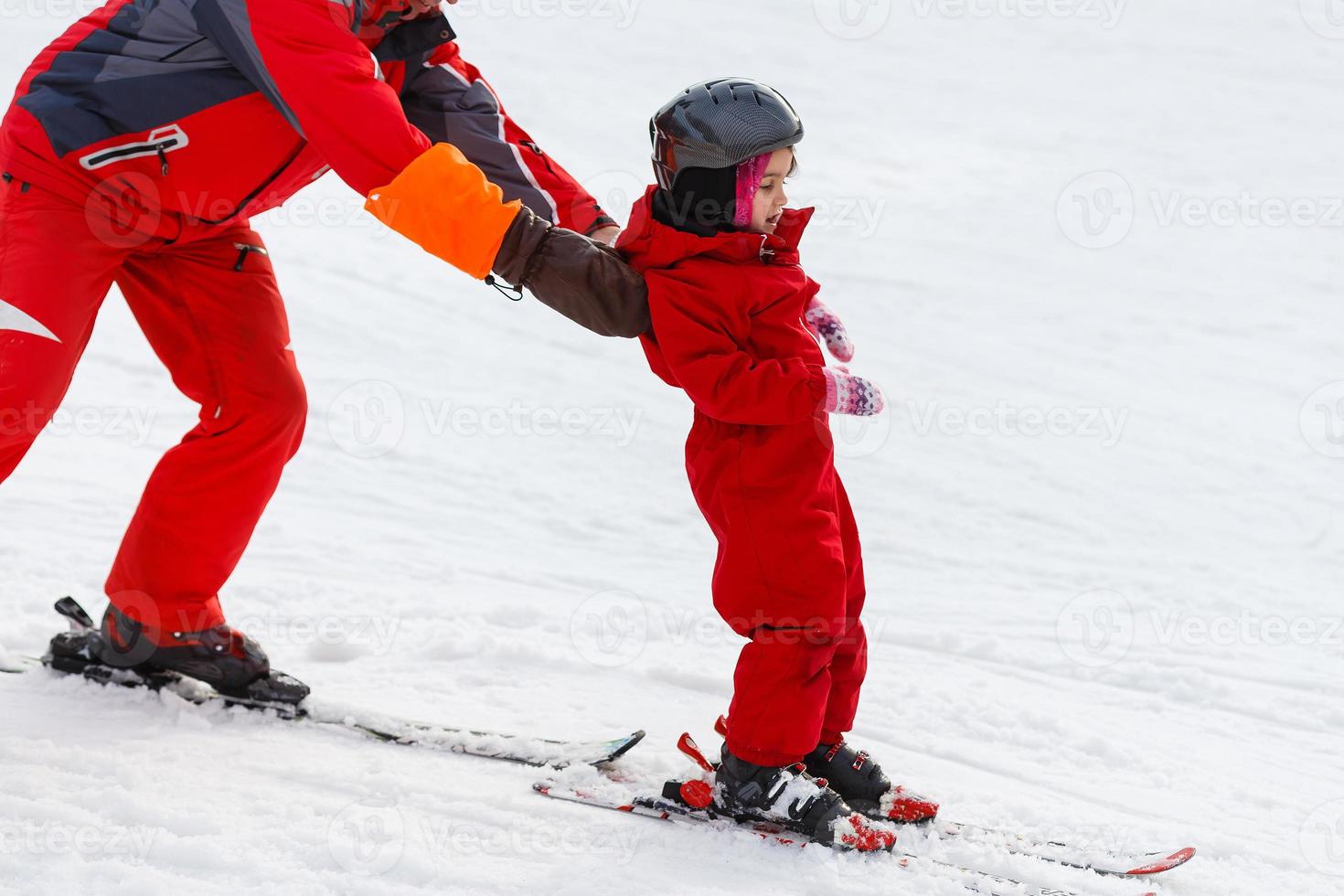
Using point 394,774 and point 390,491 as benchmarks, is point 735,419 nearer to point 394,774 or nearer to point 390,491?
point 394,774

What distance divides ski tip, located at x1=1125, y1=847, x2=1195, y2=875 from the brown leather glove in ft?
5.55

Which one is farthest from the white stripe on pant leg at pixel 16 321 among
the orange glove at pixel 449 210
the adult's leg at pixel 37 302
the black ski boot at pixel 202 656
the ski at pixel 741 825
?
the ski at pixel 741 825

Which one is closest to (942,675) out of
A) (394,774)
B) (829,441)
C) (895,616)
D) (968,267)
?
(895,616)

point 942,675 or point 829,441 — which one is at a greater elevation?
point 829,441

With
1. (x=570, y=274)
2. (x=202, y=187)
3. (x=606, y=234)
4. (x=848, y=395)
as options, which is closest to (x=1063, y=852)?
(x=848, y=395)

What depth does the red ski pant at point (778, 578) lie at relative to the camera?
2.83 metres

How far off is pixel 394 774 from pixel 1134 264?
29.8 feet

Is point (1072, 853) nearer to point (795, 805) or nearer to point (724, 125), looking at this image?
point (795, 805)

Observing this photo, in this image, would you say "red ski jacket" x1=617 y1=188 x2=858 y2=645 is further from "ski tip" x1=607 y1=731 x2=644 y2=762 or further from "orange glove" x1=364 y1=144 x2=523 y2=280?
"ski tip" x1=607 y1=731 x2=644 y2=762

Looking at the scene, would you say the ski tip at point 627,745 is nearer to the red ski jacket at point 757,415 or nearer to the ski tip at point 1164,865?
the red ski jacket at point 757,415

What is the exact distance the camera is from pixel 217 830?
2709mm

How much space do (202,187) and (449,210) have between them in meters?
0.80

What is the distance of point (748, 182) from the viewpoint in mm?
2770

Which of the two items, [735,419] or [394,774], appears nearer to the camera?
[735,419]
